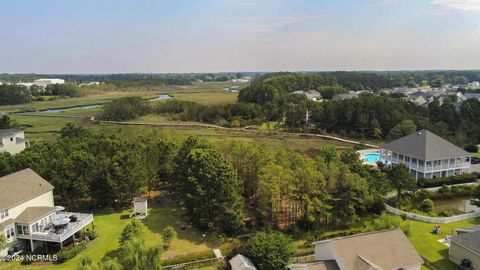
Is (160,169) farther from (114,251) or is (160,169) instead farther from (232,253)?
(232,253)

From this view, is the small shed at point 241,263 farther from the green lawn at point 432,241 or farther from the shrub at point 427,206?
the shrub at point 427,206

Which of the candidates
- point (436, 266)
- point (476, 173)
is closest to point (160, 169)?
point (436, 266)

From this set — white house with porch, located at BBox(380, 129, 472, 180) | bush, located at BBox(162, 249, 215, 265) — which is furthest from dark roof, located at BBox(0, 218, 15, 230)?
white house with porch, located at BBox(380, 129, 472, 180)

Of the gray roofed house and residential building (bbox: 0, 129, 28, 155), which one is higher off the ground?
residential building (bbox: 0, 129, 28, 155)

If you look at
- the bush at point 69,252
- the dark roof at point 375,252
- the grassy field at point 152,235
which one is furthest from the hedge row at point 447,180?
the bush at point 69,252

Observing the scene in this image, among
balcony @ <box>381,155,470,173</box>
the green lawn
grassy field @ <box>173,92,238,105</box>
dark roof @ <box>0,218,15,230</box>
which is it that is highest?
grassy field @ <box>173,92,238,105</box>

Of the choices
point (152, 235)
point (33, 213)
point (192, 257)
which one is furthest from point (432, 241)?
point (33, 213)

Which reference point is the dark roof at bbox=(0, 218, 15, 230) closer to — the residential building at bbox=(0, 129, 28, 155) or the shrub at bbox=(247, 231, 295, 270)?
the shrub at bbox=(247, 231, 295, 270)
